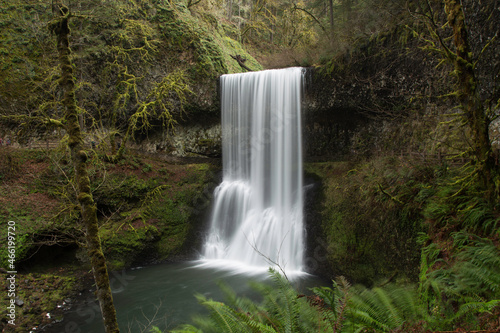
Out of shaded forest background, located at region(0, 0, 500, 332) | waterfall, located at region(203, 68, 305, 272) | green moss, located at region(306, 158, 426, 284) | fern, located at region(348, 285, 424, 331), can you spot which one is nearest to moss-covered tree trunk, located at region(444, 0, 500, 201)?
shaded forest background, located at region(0, 0, 500, 332)

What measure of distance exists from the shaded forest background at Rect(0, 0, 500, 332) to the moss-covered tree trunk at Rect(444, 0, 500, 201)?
2 cm

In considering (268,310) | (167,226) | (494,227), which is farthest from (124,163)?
(494,227)

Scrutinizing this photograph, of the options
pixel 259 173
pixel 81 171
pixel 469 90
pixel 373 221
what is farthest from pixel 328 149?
pixel 81 171

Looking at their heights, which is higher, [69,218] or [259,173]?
[259,173]

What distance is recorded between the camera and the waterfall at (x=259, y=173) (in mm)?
10609

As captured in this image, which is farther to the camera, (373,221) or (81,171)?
(373,221)

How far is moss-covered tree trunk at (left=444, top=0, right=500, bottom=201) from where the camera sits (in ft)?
11.3

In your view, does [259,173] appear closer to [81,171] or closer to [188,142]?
[188,142]

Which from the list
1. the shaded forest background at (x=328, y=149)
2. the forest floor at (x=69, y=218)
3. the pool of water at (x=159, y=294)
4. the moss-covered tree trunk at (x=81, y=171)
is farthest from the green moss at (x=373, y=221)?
the forest floor at (x=69, y=218)

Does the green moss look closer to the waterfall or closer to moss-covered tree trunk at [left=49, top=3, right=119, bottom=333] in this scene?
the waterfall

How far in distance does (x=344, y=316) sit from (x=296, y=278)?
6.87m

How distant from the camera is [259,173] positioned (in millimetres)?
13148

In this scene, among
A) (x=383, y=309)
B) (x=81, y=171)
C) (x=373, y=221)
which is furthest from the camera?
(x=373, y=221)

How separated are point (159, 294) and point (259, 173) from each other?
6.66 m
